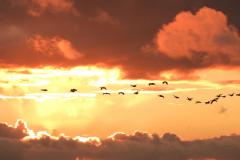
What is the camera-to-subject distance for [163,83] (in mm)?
181500

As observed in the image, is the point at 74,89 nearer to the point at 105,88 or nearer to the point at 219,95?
the point at 105,88

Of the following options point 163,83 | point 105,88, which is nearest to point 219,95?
point 163,83

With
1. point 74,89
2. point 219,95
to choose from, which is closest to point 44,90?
point 74,89

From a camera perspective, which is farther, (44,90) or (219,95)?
(219,95)

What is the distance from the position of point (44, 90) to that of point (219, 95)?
6284 centimetres

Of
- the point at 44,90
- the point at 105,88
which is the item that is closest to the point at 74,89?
the point at 44,90

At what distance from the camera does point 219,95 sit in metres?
190

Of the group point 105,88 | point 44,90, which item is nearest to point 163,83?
point 105,88

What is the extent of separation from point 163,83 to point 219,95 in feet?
74.9

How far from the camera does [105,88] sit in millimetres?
188625

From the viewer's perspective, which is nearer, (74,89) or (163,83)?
(74,89)

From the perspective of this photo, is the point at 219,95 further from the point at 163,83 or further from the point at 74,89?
the point at 74,89

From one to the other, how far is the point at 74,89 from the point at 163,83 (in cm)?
3215

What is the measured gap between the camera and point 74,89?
169 meters
